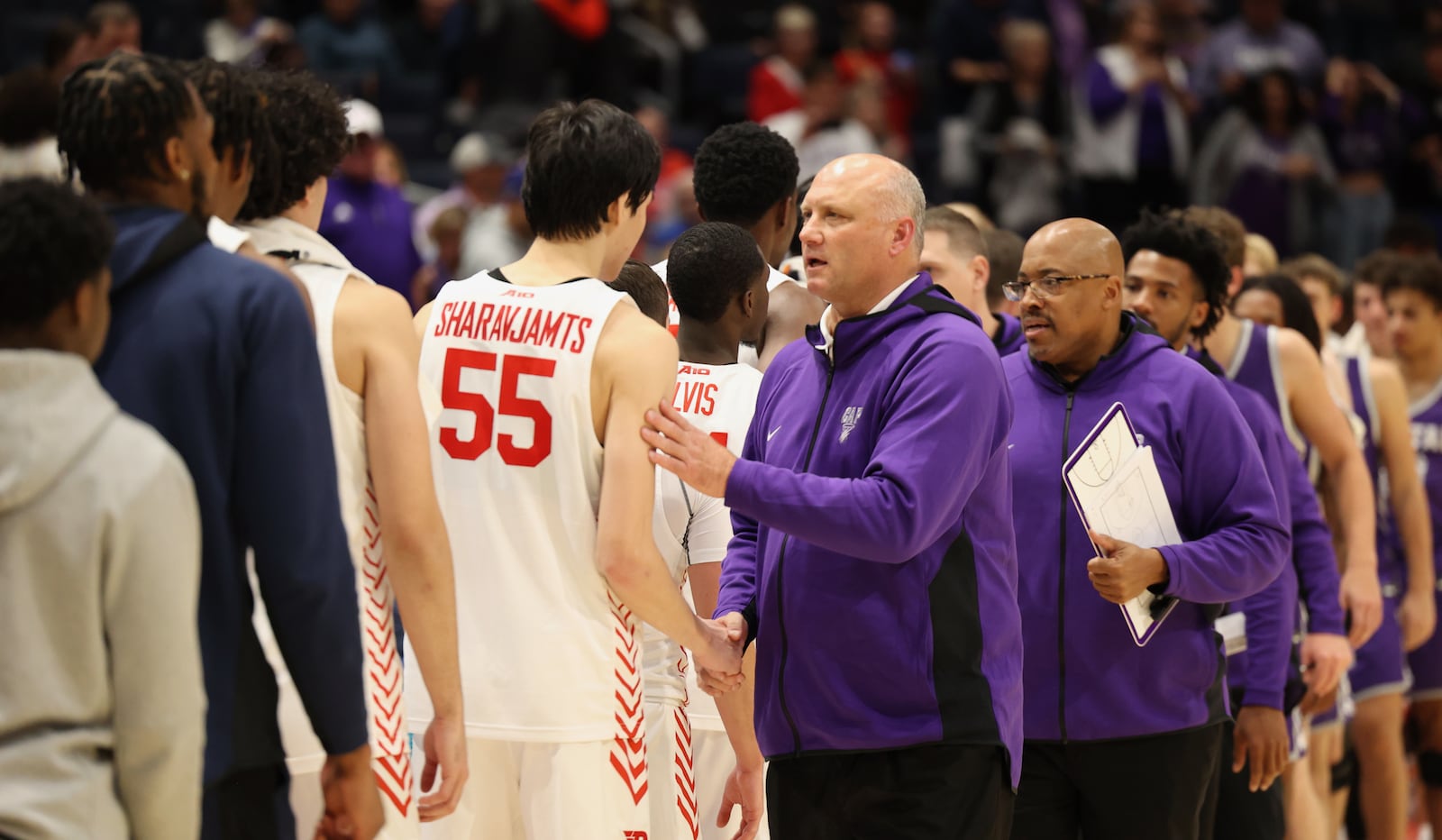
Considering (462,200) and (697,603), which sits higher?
(462,200)

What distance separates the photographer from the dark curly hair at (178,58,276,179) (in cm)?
279

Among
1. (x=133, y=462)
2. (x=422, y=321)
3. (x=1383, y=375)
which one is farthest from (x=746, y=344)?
(x=1383, y=375)

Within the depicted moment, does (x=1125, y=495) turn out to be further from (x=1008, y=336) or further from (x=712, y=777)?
(x=1008, y=336)

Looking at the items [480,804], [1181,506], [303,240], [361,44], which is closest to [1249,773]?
[1181,506]

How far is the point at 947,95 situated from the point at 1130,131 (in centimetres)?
159

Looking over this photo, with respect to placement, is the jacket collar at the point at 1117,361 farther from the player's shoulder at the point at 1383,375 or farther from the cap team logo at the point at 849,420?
the player's shoulder at the point at 1383,375

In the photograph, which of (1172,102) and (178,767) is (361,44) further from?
(178,767)

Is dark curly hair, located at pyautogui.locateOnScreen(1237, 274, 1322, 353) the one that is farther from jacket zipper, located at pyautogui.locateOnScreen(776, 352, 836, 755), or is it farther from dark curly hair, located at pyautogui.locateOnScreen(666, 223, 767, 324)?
jacket zipper, located at pyautogui.locateOnScreen(776, 352, 836, 755)

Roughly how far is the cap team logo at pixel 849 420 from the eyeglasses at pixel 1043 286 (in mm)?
890

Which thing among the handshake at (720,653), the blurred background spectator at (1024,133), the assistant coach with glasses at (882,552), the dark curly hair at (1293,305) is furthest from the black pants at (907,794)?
the blurred background spectator at (1024,133)

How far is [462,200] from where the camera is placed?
10.9 metres

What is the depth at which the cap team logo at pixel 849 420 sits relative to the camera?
133 inches

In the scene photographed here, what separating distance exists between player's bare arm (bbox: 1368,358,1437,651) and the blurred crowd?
4.29 metres

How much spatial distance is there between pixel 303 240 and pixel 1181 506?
2.20 metres
